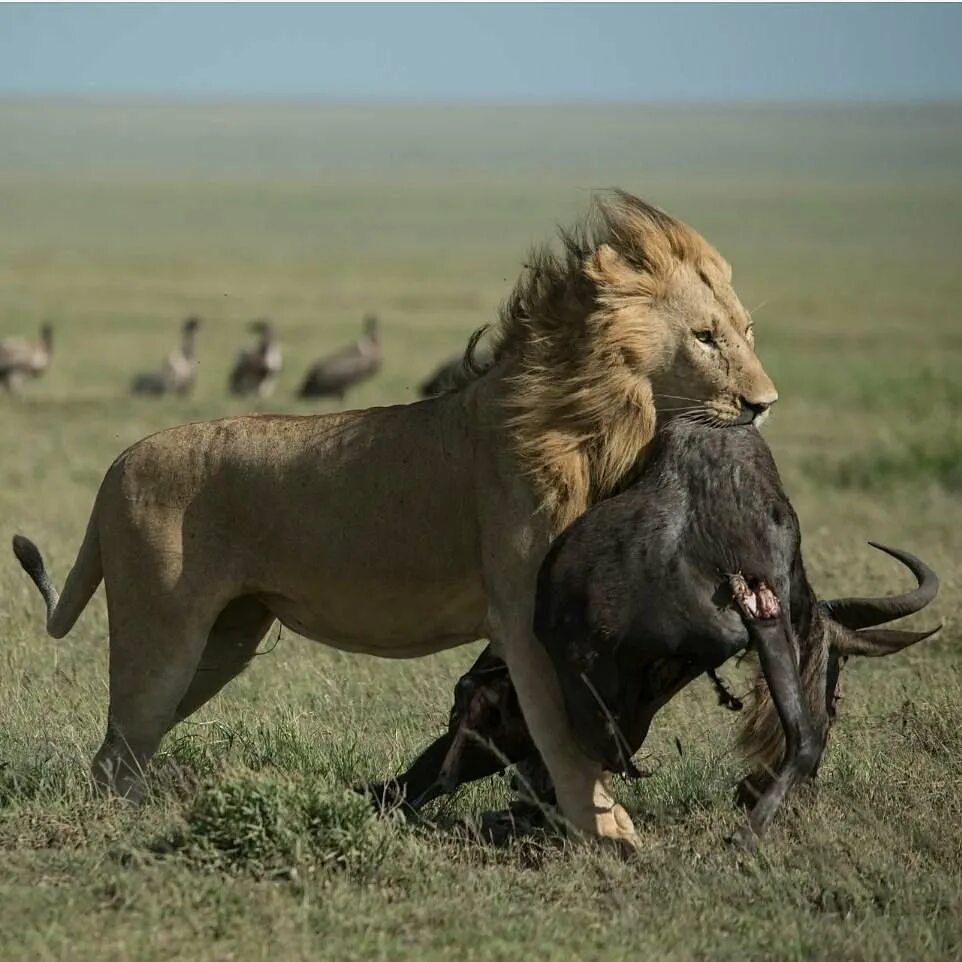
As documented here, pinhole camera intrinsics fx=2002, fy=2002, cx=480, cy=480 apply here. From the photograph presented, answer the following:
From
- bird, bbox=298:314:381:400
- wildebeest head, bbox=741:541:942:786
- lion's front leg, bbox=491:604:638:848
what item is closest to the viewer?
lion's front leg, bbox=491:604:638:848

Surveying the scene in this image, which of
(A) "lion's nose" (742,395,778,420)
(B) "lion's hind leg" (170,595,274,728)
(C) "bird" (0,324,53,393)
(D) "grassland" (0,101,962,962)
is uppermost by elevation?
(A) "lion's nose" (742,395,778,420)

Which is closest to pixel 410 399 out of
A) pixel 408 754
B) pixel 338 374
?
pixel 338 374

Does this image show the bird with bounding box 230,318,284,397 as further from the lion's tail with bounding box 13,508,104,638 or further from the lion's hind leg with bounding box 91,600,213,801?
the lion's hind leg with bounding box 91,600,213,801

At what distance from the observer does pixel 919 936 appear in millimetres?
5340

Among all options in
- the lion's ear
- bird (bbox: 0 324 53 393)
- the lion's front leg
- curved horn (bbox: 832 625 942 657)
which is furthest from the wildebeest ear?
bird (bbox: 0 324 53 393)

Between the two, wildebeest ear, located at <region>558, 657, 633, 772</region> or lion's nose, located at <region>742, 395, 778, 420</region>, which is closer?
wildebeest ear, located at <region>558, 657, 633, 772</region>

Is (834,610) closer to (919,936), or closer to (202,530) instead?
(919,936)

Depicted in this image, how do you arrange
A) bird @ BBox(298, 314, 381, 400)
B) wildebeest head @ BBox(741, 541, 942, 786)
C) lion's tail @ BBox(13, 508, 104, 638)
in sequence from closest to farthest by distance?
1. wildebeest head @ BBox(741, 541, 942, 786)
2. lion's tail @ BBox(13, 508, 104, 638)
3. bird @ BBox(298, 314, 381, 400)

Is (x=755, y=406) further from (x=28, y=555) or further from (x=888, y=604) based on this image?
(x=28, y=555)

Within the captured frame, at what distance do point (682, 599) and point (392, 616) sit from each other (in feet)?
3.52

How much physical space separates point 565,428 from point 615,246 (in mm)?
638

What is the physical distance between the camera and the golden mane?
6.05m

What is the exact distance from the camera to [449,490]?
6.23m

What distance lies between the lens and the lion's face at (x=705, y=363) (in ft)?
19.9
